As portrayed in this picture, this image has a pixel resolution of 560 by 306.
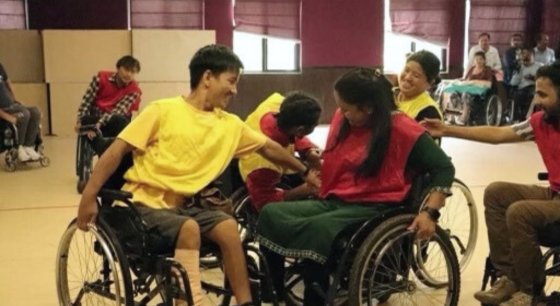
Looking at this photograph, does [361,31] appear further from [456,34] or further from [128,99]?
[128,99]

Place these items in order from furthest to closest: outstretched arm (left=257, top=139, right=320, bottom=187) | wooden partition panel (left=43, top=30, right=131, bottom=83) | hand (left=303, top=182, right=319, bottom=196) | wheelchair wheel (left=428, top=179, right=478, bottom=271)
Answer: wooden partition panel (left=43, top=30, right=131, bottom=83), wheelchair wheel (left=428, top=179, right=478, bottom=271), hand (left=303, top=182, right=319, bottom=196), outstretched arm (left=257, top=139, right=320, bottom=187)

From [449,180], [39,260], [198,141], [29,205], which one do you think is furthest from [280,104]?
[29,205]

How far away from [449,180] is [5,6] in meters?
7.64

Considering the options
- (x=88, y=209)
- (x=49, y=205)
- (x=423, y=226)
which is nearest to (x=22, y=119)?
(x=49, y=205)

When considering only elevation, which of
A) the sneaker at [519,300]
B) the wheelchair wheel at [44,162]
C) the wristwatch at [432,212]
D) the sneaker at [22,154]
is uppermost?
the wristwatch at [432,212]

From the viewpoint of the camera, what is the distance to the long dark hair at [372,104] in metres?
2.34

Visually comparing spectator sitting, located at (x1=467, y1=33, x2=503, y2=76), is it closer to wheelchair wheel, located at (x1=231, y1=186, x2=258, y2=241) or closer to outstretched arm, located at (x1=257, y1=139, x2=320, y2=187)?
wheelchair wheel, located at (x1=231, y1=186, x2=258, y2=241)

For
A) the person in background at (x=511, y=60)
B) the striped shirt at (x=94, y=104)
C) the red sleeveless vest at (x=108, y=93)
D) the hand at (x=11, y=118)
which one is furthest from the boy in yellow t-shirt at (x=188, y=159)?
the person in background at (x=511, y=60)

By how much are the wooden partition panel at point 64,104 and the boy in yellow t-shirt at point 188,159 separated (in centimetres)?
618

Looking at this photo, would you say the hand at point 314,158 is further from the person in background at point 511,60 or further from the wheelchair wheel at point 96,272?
the person in background at point 511,60

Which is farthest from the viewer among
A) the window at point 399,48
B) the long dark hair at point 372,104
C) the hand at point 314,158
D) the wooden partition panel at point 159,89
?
the window at point 399,48

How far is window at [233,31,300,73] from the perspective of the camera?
9539mm

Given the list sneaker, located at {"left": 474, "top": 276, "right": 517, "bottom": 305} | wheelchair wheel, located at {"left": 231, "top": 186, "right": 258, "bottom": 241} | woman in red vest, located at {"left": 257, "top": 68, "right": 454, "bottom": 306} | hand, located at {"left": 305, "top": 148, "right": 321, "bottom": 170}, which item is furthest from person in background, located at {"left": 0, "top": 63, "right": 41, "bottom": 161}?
sneaker, located at {"left": 474, "top": 276, "right": 517, "bottom": 305}

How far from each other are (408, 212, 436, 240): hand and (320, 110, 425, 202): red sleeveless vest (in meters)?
0.15
